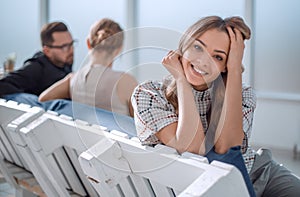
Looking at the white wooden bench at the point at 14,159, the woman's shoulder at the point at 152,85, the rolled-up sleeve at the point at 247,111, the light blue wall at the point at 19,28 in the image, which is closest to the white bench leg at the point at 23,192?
the white wooden bench at the point at 14,159

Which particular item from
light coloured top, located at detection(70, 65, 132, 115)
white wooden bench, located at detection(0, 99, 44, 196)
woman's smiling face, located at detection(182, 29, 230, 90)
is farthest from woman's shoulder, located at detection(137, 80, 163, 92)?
white wooden bench, located at detection(0, 99, 44, 196)

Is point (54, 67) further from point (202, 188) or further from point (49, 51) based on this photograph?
point (202, 188)

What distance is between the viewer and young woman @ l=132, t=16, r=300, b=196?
121 centimetres

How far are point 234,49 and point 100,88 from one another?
62 cm

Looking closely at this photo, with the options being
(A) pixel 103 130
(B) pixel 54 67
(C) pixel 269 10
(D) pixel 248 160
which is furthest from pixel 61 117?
(C) pixel 269 10

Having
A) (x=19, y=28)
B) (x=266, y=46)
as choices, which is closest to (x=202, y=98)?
(x=266, y=46)

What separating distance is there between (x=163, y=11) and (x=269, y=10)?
3.19ft

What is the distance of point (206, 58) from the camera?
1.20 m

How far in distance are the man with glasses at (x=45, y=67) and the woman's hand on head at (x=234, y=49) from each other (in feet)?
4.17

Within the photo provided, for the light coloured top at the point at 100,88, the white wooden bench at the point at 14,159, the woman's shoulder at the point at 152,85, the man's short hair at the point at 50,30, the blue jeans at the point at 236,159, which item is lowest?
the white wooden bench at the point at 14,159

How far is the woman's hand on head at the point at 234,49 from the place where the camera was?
128cm

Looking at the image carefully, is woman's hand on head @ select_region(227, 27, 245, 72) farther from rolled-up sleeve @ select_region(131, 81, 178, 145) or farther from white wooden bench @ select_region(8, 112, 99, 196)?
white wooden bench @ select_region(8, 112, 99, 196)

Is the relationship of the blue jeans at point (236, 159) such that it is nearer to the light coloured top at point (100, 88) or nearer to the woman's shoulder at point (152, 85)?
the woman's shoulder at point (152, 85)

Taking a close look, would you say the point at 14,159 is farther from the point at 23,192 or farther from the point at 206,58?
the point at 206,58
